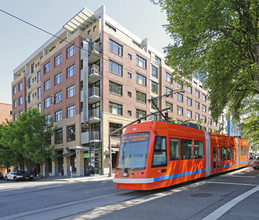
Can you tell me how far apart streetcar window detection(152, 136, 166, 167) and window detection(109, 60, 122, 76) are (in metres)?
20.8

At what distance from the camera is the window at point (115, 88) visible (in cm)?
3002

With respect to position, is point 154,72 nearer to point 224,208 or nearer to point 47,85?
point 47,85

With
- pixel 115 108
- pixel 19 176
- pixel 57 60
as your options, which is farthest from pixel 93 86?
pixel 19 176

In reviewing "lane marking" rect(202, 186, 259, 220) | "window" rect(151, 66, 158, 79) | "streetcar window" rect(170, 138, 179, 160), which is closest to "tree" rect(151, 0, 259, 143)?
"streetcar window" rect(170, 138, 179, 160)

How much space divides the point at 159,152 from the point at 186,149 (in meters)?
2.56

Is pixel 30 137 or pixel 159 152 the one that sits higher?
pixel 159 152

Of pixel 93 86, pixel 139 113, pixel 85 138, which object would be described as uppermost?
pixel 93 86

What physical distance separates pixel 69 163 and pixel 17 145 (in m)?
6.89

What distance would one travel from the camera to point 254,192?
32.4 feet

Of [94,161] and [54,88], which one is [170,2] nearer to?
[94,161]

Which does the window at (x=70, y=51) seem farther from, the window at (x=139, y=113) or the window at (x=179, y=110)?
the window at (x=179, y=110)

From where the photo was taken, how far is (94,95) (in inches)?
1109

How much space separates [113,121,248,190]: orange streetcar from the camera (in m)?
9.98

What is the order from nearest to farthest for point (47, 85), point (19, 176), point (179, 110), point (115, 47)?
point (19, 176), point (115, 47), point (47, 85), point (179, 110)
